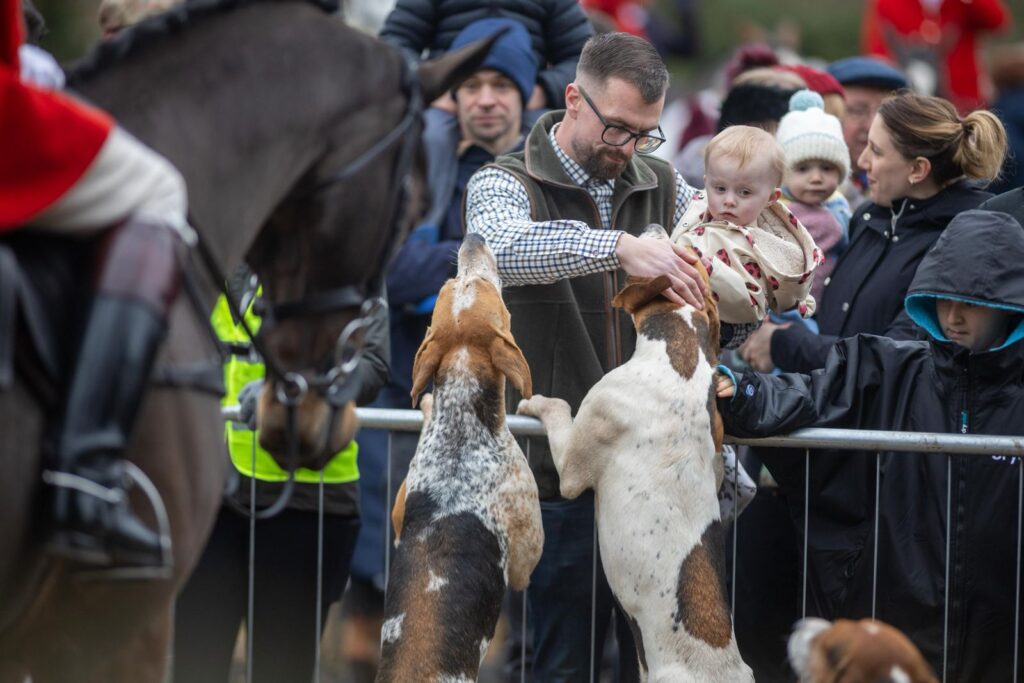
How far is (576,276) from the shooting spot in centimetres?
534

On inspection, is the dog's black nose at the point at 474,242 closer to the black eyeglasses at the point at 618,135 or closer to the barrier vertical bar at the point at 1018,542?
the black eyeglasses at the point at 618,135

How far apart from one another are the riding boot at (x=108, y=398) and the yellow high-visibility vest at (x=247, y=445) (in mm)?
2253

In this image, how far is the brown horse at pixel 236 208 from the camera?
3305 millimetres

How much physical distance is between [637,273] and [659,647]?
1.22m

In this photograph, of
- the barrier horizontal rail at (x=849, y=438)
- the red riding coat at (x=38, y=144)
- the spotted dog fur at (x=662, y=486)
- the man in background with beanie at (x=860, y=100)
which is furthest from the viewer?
the man in background with beanie at (x=860, y=100)

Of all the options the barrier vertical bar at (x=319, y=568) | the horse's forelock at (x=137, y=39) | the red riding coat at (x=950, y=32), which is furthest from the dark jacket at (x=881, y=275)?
the red riding coat at (x=950, y=32)

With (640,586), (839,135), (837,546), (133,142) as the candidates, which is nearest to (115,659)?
(133,142)

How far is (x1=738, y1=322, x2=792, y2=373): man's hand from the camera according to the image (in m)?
6.21

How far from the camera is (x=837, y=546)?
550cm

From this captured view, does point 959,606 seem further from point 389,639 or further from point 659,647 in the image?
point 389,639

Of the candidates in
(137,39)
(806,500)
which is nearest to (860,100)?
(806,500)

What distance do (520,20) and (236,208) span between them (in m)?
4.05

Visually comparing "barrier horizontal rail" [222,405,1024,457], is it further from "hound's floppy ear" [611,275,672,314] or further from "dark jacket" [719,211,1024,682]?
"hound's floppy ear" [611,275,672,314]

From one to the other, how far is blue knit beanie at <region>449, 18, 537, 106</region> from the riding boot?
3.80 metres
